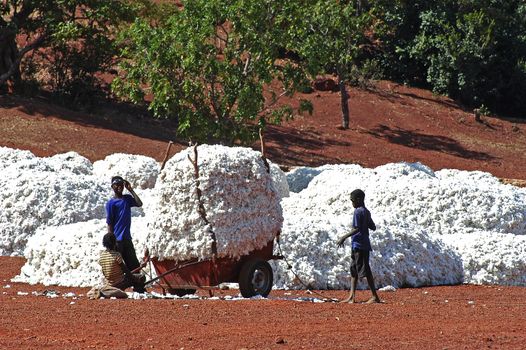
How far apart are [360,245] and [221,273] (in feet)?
5.11

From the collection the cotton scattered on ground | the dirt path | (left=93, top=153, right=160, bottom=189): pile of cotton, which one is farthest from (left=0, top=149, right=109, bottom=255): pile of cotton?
(left=93, top=153, right=160, bottom=189): pile of cotton

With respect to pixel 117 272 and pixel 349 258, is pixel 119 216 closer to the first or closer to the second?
pixel 117 272

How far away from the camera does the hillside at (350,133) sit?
32.9 meters

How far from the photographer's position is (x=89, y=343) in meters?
8.39

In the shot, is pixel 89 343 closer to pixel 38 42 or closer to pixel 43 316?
pixel 43 316

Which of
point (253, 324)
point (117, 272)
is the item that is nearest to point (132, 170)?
point (117, 272)

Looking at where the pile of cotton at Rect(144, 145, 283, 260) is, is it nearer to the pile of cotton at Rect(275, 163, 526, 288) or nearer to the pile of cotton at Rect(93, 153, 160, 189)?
the pile of cotton at Rect(275, 163, 526, 288)

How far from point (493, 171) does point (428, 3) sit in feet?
38.7

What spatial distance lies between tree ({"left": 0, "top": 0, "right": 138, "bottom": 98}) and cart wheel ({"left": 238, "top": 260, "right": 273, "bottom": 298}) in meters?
24.0

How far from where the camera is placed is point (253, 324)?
31.7ft

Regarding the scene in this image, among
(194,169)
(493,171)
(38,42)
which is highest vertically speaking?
(38,42)

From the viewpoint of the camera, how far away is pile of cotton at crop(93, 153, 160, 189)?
22156 mm

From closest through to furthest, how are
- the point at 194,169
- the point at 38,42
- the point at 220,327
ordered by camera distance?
1. the point at 220,327
2. the point at 194,169
3. the point at 38,42

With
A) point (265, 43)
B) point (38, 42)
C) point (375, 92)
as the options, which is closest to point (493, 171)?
point (375, 92)
